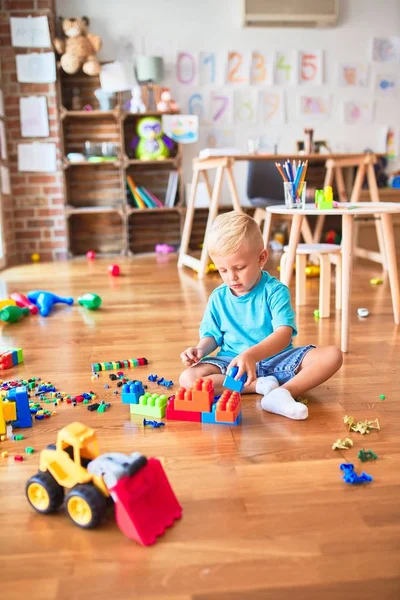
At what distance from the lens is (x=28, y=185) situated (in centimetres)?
407

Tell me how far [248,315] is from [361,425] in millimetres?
373

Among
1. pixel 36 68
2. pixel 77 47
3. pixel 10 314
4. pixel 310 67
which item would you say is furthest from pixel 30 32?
pixel 10 314

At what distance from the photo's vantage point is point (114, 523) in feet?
2.86

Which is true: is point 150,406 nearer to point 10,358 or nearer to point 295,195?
point 10,358

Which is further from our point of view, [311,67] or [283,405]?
[311,67]

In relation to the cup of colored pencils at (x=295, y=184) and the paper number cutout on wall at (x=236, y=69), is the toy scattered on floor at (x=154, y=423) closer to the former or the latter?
the cup of colored pencils at (x=295, y=184)

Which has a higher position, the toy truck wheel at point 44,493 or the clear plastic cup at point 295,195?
the clear plastic cup at point 295,195

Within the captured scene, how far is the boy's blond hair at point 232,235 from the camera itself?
1.26 metres

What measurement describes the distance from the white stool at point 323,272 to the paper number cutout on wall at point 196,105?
2.23 meters

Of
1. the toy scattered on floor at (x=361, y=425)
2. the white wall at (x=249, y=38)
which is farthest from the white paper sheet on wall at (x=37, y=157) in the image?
the toy scattered on floor at (x=361, y=425)

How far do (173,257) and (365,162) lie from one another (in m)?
1.55

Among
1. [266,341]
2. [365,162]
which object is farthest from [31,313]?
[365,162]

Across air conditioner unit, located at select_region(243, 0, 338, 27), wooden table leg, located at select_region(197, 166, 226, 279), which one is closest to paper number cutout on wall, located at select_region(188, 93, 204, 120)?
air conditioner unit, located at select_region(243, 0, 338, 27)

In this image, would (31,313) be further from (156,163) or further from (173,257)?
(156,163)
